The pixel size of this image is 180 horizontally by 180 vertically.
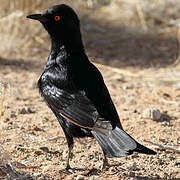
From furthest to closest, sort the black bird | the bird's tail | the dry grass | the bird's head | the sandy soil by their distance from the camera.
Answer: the dry grass, the bird's head, the sandy soil, the black bird, the bird's tail

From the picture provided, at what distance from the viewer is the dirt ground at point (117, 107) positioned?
4.17 meters

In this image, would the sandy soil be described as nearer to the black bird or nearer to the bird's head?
the black bird

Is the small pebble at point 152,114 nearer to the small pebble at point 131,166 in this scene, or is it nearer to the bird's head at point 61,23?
the small pebble at point 131,166

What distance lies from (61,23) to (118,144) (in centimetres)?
142

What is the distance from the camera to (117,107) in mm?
6066

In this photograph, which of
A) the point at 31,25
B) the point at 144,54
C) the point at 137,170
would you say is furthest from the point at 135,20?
the point at 137,170

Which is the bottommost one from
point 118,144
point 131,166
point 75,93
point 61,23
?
point 131,166

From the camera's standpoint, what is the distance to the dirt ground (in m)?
4.17

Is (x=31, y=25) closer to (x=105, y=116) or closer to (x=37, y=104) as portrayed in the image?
(x=37, y=104)

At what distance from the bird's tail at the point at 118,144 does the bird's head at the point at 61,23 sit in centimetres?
108

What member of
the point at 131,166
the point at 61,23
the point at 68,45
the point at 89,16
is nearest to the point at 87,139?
the point at 131,166

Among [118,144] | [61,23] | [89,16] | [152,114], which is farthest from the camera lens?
[89,16]

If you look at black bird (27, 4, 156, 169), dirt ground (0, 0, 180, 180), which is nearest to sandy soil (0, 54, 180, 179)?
dirt ground (0, 0, 180, 180)

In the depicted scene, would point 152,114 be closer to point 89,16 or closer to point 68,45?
point 68,45
